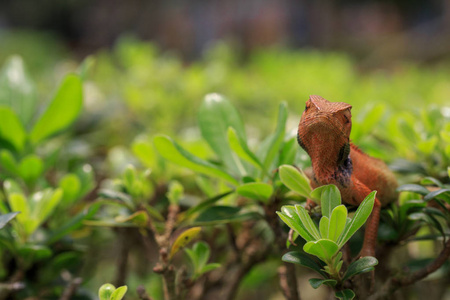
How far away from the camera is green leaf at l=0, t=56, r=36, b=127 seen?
4.86 feet

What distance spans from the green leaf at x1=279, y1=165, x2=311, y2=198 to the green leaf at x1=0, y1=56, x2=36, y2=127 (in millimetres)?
953

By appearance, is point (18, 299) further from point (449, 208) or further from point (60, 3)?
point (60, 3)

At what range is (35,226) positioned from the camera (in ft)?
3.77

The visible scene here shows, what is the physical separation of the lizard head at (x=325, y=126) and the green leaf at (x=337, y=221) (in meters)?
0.16

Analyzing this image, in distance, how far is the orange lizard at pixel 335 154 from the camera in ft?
3.05

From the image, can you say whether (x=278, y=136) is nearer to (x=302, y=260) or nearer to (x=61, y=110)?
(x=302, y=260)

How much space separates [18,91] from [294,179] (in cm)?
105

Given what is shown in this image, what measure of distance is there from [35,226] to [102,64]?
2762mm

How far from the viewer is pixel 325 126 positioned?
3.04ft

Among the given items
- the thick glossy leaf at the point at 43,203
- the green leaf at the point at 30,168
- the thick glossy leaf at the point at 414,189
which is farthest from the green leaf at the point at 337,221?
the green leaf at the point at 30,168

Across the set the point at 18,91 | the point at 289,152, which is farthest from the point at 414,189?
the point at 18,91

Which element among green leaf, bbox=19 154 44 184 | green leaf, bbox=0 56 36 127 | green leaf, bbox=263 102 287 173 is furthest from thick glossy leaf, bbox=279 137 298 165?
green leaf, bbox=0 56 36 127

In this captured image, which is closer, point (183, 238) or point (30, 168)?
point (183, 238)

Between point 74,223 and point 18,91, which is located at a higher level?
point 18,91
